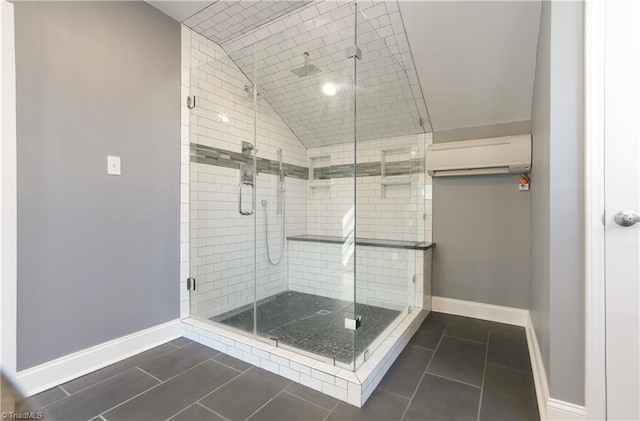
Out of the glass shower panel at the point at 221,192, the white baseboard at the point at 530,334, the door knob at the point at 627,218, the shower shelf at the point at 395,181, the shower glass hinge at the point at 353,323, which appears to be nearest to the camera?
the door knob at the point at 627,218

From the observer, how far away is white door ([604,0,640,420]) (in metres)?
1.17

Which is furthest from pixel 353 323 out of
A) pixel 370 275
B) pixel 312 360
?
pixel 370 275

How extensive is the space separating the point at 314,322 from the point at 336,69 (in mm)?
2162

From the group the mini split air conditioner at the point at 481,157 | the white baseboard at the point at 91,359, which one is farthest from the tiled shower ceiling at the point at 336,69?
the white baseboard at the point at 91,359

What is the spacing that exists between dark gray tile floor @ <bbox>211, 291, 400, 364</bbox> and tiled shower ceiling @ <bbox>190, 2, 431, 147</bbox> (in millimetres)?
1532

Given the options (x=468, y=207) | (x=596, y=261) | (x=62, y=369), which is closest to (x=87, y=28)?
(x=62, y=369)

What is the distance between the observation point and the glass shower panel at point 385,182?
220 centimetres

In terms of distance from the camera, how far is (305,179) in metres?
3.26

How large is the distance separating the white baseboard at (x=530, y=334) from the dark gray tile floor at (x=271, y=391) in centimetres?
8

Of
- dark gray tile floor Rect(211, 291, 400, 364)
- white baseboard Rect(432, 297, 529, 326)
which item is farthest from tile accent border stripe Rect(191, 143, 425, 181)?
white baseboard Rect(432, 297, 529, 326)

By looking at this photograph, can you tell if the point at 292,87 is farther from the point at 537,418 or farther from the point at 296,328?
the point at 537,418

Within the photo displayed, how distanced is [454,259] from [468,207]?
55 centimetres

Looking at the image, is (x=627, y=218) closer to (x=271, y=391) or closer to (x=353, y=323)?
(x=353, y=323)

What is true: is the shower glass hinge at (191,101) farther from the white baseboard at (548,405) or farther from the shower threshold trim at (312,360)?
the white baseboard at (548,405)
